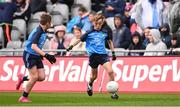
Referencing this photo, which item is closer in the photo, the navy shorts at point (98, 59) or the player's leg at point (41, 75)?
the player's leg at point (41, 75)

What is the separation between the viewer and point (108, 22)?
2822 cm

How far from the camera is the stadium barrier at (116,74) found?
24.3 m

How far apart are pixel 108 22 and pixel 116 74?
12.1 feet

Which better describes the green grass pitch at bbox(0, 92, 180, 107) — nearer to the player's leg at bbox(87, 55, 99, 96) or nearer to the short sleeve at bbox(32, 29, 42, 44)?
the player's leg at bbox(87, 55, 99, 96)

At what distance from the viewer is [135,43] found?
2594cm

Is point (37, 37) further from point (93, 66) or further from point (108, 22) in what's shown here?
point (108, 22)

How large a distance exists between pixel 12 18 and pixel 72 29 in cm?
263

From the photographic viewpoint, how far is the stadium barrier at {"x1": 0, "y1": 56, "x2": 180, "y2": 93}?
24.3m

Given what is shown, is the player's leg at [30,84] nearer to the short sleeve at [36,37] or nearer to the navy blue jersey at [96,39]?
the short sleeve at [36,37]

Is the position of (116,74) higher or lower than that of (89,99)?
lower

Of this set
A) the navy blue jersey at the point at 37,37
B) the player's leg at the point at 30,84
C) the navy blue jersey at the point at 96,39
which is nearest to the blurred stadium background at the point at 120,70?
the player's leg at the point at 30,84

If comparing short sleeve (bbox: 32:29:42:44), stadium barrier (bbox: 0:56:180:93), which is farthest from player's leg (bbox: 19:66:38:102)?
stadium barrier (bbox: 0:56:180:93)

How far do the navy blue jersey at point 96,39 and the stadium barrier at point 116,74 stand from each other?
2625 millimetres

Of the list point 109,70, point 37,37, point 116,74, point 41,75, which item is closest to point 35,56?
point 41,75
